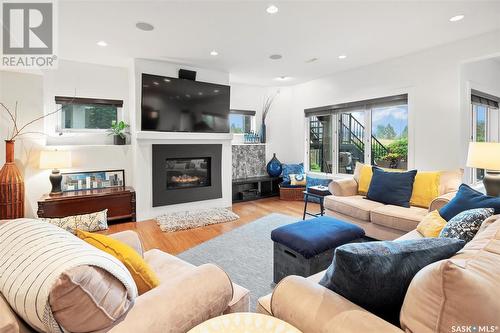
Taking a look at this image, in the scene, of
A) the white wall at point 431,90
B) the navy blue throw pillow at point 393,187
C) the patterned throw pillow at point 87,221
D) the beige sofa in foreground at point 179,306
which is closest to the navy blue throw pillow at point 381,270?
the beige sofa in foreground at point 179,306

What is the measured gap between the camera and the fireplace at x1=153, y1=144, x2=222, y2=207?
4395 millimetres

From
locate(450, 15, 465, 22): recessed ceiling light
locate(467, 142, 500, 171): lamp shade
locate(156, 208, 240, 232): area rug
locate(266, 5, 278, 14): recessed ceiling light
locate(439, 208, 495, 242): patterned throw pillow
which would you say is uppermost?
locate(450, 15, 465, 22): recessed ceiling light

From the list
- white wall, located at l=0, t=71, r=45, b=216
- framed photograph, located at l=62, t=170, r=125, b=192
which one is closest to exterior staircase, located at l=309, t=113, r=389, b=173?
framed photograph, located at l=62, t=170, r=125, b=192

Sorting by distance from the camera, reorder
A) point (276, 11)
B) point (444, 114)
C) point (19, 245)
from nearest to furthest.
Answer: point (19, 245), point (276, 11), point (444, 114)

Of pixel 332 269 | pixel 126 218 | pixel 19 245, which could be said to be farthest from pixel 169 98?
pixel 332 269

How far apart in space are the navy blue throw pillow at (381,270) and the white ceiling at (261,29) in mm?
2475

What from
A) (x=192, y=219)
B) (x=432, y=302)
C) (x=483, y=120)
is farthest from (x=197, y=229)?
(x=483, y=120)

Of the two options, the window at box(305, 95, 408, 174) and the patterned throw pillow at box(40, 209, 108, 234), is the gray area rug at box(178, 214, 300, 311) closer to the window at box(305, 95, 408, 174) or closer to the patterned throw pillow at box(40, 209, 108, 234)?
Result: the patterned throw pillow at box(40, 209, 108, 234)

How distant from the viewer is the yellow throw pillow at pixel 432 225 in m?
2.01

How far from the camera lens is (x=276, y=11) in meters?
2.71

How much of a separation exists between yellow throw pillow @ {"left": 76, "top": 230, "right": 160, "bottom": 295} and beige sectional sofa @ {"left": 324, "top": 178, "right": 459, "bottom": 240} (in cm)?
260

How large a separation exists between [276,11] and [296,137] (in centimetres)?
379

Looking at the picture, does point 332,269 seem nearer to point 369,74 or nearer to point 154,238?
point 154,238

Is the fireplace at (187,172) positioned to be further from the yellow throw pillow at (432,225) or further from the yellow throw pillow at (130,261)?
the yellow throw pillow at (432,225)
